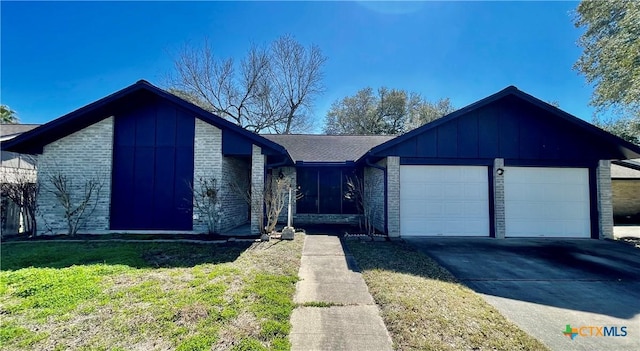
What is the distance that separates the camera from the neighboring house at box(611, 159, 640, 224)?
1407 cm

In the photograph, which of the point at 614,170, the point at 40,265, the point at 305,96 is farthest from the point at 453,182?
the point at 305,96

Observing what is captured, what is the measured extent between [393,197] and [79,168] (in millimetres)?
10346

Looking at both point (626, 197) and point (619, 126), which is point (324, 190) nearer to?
point (626, 197)

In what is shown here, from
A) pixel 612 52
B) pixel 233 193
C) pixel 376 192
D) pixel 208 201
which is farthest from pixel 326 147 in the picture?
pixel 612 52

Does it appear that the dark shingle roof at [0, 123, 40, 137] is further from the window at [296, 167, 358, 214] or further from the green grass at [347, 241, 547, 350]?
the green grass at [347, 241, 547, 350]

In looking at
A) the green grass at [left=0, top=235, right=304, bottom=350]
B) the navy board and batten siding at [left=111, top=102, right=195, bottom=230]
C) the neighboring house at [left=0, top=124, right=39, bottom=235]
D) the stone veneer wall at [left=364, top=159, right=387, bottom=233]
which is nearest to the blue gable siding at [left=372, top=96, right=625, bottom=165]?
the stone veneer wall at [left=364, top=159, right=387, bottom=233]

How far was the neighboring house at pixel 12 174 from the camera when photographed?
337 inches

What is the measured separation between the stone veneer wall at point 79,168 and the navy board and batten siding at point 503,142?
8.80 m

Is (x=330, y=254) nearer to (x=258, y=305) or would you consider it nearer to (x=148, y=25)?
(x=258, y=305)

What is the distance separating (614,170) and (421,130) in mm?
14197

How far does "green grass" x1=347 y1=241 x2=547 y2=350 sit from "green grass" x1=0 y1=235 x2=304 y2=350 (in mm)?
1412

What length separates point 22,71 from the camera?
1237cm

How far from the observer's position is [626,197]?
14.3m

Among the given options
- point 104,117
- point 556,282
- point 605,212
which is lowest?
point 556,282
